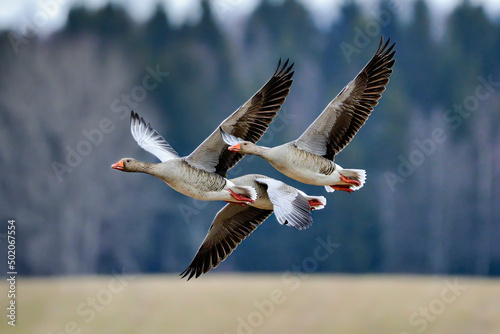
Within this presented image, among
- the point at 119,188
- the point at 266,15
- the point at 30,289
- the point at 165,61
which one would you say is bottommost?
the point at 30,289

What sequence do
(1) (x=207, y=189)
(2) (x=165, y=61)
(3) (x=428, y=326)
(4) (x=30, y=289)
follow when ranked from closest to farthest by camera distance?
(1) (x=207, y=189) → (3) (x=428, y=326) → (4) (x=30, y=289) → (2) (x=165, y=61)

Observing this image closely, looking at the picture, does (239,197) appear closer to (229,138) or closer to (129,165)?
(229,138)

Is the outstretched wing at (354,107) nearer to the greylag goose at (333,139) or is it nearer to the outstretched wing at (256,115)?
the greylag goose at (333,139)

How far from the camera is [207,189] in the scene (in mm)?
7086

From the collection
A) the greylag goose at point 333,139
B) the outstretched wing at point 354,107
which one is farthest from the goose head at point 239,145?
the outstretched wing at point 354,107

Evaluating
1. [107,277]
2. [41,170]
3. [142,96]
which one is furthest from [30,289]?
[142,96]

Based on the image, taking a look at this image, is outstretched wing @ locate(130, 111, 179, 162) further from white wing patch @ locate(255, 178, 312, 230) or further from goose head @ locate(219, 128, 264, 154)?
white wing patch @ locate(255, 178, 312, 230)

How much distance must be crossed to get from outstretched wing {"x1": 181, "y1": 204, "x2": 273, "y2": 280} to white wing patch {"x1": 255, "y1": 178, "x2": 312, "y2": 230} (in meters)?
0.96

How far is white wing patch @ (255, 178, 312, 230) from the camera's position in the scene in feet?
20.6

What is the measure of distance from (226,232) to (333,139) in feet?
4.59

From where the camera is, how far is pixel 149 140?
317 inches

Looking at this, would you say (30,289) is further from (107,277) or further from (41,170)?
(41,170)

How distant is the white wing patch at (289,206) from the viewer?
6.27 meters

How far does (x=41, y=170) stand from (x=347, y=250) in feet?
25.8
